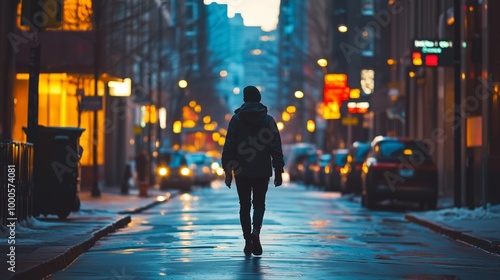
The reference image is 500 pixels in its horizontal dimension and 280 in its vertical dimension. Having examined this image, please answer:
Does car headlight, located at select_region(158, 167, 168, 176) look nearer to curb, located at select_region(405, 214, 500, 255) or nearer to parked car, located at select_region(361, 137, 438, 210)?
parked car, located at select_region(361, 137, 438, 210)

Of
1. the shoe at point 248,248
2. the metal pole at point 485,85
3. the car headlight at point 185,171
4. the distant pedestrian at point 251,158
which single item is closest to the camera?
the shoe at point 248,248

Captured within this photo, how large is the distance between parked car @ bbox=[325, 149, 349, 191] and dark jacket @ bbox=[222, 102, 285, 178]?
33641mm

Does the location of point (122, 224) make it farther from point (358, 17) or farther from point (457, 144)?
point (358, 17)

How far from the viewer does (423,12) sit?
50.5 m

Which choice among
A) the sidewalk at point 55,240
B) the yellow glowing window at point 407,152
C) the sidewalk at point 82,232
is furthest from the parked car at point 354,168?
the sidewalk at point 55,240

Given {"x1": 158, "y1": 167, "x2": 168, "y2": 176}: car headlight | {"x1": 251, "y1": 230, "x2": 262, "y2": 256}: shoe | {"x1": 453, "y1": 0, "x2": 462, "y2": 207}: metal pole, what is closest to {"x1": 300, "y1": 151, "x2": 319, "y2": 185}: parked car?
{"x1": 158, "y1": 167, "x2": 168, "y2": 176}: car headlight

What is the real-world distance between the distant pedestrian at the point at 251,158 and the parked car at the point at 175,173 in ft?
130

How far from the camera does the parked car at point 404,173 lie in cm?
3209

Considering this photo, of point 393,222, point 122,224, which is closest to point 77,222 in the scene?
point 122,224

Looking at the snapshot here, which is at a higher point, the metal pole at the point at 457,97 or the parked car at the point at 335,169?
the metal pole at the point at 457,97

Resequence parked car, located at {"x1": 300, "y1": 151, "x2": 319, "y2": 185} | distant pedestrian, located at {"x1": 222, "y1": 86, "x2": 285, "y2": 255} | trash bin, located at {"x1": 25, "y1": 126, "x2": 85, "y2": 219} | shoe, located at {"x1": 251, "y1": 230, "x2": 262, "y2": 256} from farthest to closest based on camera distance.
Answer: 1. parked car, located at {"x1": 300, "y1": 151, "x2": 319, "y2": 185}
2. trash bin, located at {"x1": 25, "y1": 126, "x2": 85, "y2": 219}
3. distant pedestrian, located at {"x1": 222, "y1": 86, "x2": 285, "y2": 255}
4. shoe, located at {"x1": 251, "y1": 230, "x2": 262, "y2": 256}

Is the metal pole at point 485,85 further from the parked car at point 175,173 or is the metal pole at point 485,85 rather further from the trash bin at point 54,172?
the parked car at point 175,173

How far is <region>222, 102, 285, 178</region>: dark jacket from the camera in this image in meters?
15.6

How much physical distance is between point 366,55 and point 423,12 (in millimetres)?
45431
